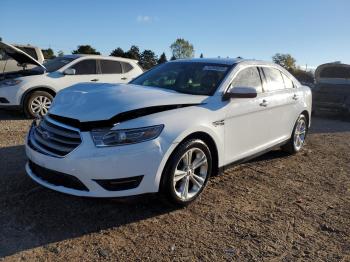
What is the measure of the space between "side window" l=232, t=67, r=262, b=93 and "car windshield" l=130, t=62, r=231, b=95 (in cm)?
19

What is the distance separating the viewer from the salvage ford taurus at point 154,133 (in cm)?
377

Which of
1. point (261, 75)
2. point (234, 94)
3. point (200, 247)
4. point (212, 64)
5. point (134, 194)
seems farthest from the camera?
point (261, 75)

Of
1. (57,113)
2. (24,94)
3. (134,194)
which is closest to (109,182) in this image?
(134,194)

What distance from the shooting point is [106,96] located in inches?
168

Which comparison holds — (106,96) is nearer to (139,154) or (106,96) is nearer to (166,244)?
(139,154)

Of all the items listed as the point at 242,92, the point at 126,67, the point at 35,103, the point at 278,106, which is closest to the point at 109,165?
the point at 242,92

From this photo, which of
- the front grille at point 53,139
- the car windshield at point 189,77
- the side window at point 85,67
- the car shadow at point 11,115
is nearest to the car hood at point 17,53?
the side window at point 85,67

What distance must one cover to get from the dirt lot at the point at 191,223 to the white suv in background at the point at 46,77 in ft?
12.2

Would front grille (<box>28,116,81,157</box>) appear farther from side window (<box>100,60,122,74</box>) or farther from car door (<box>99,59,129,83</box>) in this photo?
side window (<box>100,60,122,74</box>)

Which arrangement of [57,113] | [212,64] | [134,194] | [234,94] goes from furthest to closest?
1. [212,64]
2. [234,94]
3. [57,113]
4. [134,194]

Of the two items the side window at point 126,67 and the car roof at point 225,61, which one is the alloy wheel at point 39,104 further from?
the car roof at point 225,61

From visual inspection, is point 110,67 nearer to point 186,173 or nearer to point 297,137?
point 297,137

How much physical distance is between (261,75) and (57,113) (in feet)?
9.95

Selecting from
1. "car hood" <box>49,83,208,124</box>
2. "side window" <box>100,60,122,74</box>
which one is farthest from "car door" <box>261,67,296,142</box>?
"side window" <box>100,60,122,74</box>
